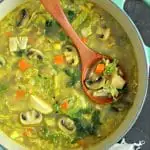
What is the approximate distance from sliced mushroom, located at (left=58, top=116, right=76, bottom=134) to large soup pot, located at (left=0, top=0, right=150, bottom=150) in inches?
4.3

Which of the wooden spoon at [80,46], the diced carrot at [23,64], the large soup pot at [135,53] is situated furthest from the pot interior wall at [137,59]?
the diced carrot at [23,64]

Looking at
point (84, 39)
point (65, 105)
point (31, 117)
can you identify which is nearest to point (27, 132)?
point (31, 117)

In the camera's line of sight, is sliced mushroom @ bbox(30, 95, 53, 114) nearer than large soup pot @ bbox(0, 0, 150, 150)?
No

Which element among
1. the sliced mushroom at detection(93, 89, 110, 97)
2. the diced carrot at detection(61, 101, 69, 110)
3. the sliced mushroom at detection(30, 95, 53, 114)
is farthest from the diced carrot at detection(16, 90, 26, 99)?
the sliced mushroom at detection(93, 89, 110, 97)

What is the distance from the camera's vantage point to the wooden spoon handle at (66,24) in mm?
1593

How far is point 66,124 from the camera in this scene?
171 cm

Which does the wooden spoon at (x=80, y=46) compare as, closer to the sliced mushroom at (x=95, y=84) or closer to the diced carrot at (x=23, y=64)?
the sliced mushroom at (x=95, y=84)

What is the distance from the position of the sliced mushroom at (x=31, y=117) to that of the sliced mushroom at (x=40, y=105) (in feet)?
0.06

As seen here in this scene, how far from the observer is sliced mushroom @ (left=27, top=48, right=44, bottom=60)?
1689mm

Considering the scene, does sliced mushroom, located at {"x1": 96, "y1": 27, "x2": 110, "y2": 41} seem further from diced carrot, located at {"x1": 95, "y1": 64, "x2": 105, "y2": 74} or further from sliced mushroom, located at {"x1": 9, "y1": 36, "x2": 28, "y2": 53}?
sliced mushroom, located at {"x1": 9, "y1": 36, "x2": 28, "y2": 53}

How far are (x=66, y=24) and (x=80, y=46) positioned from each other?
83 mm

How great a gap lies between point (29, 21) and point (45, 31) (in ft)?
0.20

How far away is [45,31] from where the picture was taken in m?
1.69

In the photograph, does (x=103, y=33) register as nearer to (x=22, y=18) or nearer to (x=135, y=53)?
(x=135, y=53)
